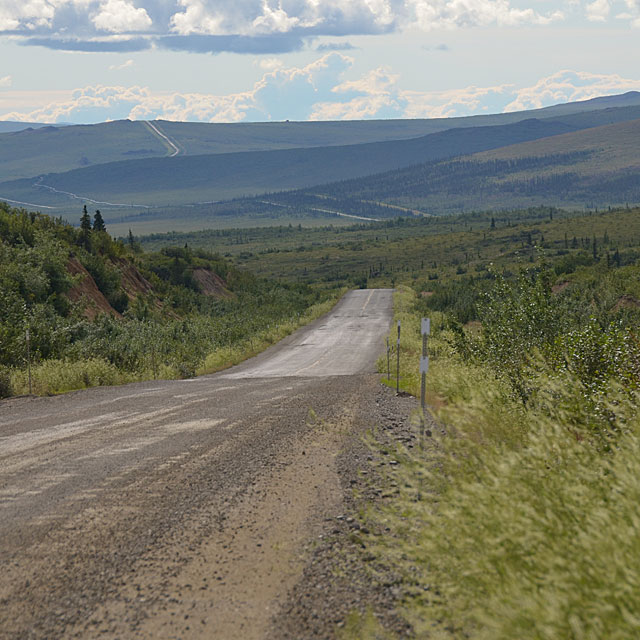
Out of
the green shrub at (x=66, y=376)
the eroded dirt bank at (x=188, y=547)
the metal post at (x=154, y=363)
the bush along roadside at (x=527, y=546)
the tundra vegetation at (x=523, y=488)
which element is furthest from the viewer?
the metal post at (x=154, y=363)

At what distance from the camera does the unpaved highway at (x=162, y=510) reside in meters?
5.64

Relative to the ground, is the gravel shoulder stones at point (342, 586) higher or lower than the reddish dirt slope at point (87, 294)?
higher

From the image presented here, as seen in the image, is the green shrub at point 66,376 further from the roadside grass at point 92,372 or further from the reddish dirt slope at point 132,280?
the reddish dirt slope at point 132,280

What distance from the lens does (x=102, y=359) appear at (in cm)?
2177

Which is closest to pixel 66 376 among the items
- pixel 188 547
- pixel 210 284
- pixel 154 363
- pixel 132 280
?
pixel 154 363

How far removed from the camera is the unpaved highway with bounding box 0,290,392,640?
5641 millimetres

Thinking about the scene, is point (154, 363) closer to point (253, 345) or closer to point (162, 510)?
point (253, 345)

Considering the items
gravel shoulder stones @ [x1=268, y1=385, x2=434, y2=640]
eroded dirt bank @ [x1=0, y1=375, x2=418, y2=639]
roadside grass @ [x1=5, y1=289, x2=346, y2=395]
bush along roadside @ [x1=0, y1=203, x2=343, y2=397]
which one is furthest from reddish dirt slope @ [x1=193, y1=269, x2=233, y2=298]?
gravel shoulder stones @ [x1=268, y1=385, x2=434, y2=640]

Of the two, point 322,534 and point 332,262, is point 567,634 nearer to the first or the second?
point 322,534

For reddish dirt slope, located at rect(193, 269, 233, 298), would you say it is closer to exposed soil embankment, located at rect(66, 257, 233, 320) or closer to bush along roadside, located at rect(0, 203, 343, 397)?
exposed soil embankment, located at rect(66, 257, 233, 320)

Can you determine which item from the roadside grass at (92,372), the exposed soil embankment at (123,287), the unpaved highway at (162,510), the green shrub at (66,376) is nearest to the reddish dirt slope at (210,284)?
the exposed soil embankment at (123,287)

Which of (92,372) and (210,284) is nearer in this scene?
(92,372)

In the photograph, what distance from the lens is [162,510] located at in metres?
7.73

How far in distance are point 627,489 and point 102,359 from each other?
18.6 metres
